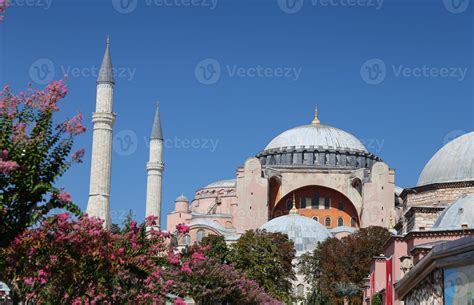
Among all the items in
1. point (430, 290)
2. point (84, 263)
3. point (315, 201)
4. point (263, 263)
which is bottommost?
point (430, 290)

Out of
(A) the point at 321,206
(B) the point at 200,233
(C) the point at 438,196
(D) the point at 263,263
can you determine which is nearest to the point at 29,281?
(C) the point at 438,196

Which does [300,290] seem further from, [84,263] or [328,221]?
[84,263]

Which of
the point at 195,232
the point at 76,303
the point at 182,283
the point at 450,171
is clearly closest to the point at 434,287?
the point at 76,303

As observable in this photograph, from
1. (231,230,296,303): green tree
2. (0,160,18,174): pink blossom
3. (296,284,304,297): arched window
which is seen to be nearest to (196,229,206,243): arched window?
(296,284,304,297): arched window

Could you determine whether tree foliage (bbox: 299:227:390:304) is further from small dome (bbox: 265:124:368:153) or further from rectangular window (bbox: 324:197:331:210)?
small dome (bbox: 265:124:368:153)

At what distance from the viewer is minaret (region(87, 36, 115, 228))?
40719mm

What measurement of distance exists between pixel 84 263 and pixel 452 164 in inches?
1105

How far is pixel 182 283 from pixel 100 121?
18037 mm

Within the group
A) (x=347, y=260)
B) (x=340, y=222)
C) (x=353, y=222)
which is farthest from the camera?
(x=340, y=222)

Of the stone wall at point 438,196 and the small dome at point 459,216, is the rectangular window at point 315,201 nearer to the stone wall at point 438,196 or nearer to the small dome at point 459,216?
the stone wall at point 438,196

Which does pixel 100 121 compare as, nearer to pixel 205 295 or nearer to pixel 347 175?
pixel 205 295

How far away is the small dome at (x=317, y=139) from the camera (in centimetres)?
6469

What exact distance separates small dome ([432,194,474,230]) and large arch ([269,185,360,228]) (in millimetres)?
35560

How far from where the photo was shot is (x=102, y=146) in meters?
41.5
